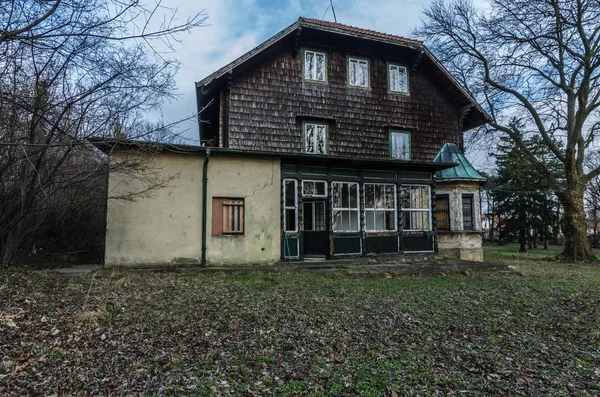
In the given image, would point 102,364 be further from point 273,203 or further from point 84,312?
point 273,203

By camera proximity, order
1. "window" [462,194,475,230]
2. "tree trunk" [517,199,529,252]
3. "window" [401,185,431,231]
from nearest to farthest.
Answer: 1. "window" [401,185,431,231]
2. "window" [462,194,475,230]
3. "tree trunk" [517,199,529,252]

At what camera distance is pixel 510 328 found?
536 cm

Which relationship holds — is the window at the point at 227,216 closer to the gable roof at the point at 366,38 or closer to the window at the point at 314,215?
the window at the point at 314,215

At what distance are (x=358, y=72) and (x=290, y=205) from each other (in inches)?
273

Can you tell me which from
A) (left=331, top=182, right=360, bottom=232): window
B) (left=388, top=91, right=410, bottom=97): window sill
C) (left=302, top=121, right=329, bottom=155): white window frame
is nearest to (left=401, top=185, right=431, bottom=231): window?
(left=331, top=182, right=360, bottom=232): window

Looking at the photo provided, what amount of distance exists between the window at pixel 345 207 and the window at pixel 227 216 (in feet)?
10.8

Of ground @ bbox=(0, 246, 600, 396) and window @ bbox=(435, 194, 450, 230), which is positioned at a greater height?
window @ bbox=(435, 194, 450, 230)

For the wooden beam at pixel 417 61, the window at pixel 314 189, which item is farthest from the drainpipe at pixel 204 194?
the wooden beam at pixel 417 61

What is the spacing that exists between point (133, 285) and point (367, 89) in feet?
38.0

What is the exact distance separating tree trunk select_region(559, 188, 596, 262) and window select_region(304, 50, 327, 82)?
12761 millimetres

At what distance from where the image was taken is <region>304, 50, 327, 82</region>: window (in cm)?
1391

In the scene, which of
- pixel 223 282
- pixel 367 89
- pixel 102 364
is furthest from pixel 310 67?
pixel 102 364

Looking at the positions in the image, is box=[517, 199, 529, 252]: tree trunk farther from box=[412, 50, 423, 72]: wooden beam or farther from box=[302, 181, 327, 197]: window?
box=[302, 181, 327, 197]: window

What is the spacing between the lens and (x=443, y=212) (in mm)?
14883
